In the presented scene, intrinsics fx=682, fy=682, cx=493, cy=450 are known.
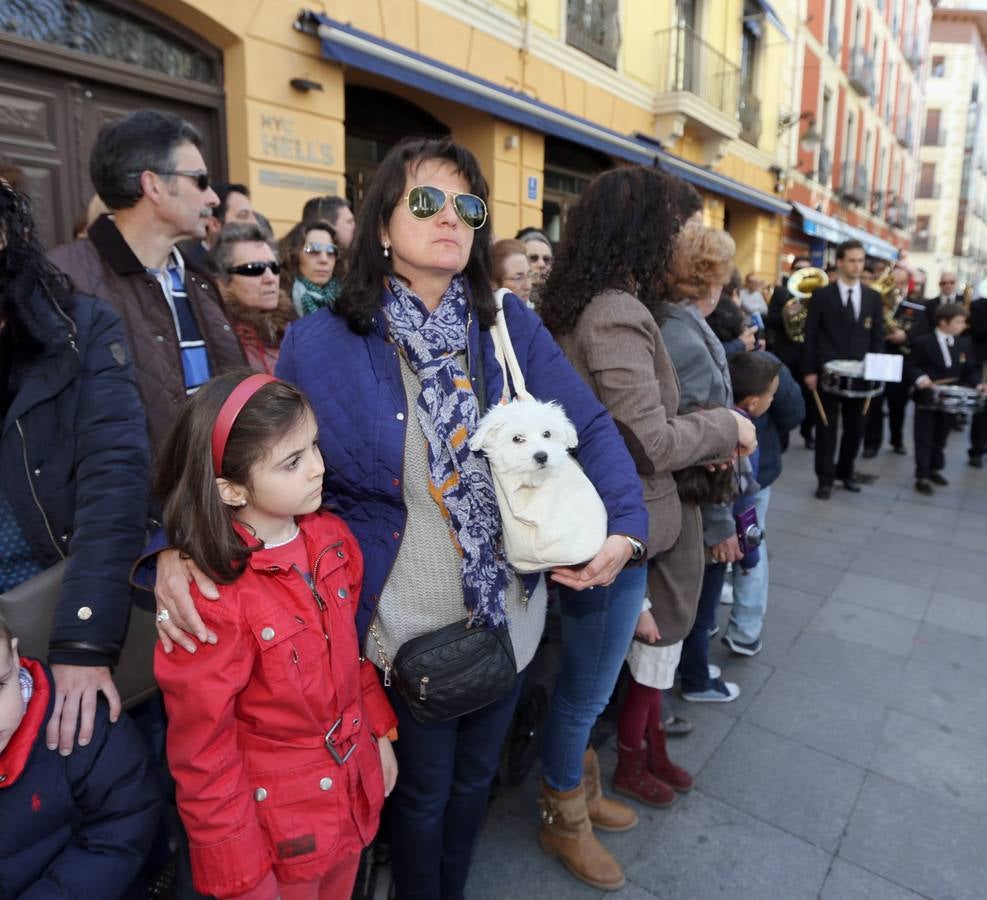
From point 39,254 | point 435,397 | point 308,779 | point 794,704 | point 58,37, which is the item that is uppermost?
point 58,37

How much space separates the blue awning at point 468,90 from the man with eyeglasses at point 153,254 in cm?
436

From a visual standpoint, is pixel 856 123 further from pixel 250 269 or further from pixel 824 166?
pixel 250 269

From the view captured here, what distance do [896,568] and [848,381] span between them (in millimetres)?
2062

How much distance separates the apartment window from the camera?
9297mm

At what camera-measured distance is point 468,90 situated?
7.09 m

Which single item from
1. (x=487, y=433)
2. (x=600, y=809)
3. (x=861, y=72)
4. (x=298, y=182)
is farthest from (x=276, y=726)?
(x=861, y=72)

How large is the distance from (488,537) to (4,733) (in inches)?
39.3

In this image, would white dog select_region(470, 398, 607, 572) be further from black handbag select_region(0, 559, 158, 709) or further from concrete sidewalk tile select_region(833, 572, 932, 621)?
concrete sidewalk tile select_region(833, 572, 932, 621)

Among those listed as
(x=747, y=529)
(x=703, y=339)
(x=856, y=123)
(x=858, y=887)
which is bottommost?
(x=858, y=887)

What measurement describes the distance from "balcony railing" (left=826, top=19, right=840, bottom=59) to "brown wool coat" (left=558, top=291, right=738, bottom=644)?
71.0 feet

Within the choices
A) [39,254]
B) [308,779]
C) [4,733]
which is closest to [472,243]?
[39,254]

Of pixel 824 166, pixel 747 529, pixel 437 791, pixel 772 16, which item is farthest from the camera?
pixel 824 166

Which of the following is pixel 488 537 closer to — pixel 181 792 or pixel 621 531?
pixel 621 531

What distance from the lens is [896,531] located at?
561 centimetres
